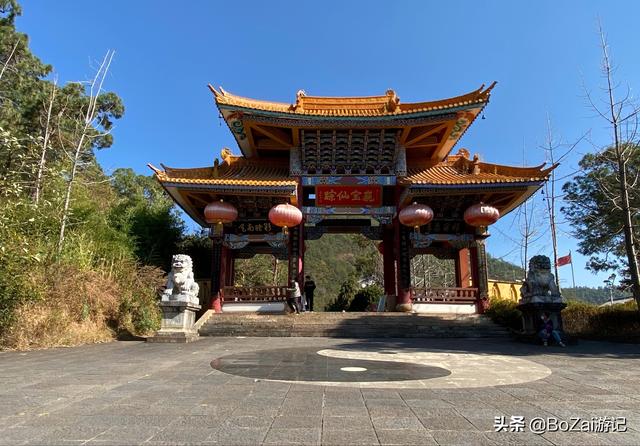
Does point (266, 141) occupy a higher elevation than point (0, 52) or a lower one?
lower

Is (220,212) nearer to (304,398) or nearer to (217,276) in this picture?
(217,276)

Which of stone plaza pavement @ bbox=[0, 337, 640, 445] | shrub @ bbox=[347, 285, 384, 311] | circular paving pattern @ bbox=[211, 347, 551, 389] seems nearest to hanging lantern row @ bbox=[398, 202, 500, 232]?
circular paving pattern @ bbox=[211, 347, 551, 389]

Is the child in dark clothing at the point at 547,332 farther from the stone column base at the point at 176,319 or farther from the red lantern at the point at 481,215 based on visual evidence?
the stone column base at the point at 176,319

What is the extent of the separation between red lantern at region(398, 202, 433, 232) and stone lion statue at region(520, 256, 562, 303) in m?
3.78

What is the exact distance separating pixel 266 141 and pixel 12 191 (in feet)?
28.9

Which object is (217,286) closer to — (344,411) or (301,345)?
(301,345)

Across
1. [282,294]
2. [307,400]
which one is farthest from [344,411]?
[282,294]

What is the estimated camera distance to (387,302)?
13.2 meters

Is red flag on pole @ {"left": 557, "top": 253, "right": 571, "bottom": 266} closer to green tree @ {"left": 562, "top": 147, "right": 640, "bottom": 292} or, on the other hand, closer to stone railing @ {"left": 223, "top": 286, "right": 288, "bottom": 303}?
green tree @ {"left": 562, "top": 147, "right": 640, "bottom": 292}

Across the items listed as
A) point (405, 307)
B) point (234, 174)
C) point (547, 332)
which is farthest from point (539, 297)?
point (234, 174)

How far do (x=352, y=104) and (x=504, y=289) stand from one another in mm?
9303

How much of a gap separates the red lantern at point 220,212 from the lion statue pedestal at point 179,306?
314cm

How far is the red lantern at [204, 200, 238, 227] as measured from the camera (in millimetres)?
12750

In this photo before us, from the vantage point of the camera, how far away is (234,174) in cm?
1435
